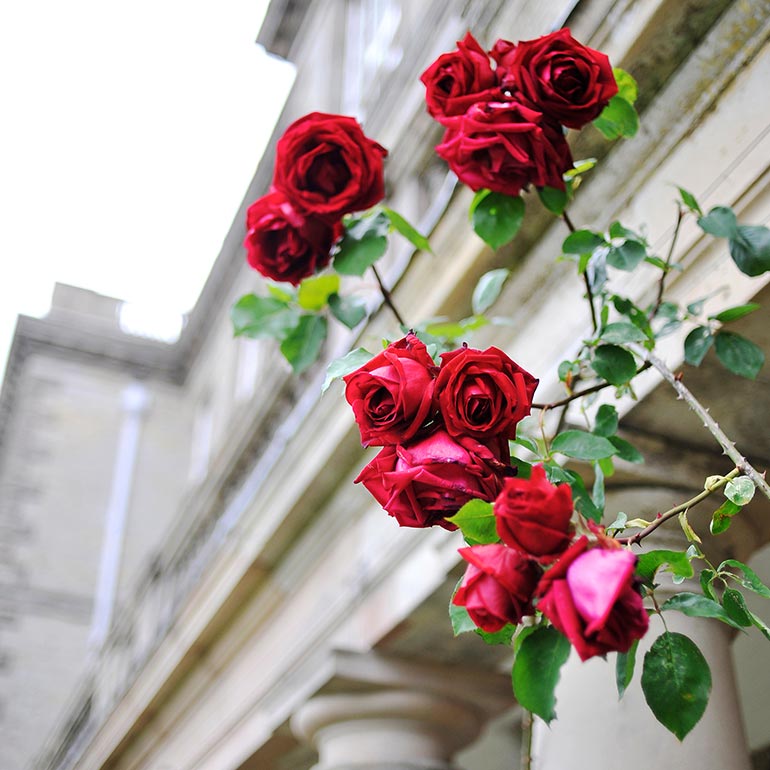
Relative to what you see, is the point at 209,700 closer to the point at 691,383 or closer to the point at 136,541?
the point at 691,383

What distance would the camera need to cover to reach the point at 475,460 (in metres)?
1.01

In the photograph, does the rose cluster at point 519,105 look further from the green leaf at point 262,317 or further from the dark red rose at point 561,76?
the green leaf at point 262,317

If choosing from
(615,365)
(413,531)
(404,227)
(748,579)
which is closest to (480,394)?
(748,579)

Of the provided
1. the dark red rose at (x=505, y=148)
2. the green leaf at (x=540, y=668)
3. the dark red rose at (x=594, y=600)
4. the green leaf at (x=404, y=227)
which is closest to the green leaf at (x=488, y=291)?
the green leaf at (x=404, y=227)

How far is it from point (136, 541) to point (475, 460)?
12.0 meters

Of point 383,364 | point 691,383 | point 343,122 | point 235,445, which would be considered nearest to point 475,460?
point 383,364

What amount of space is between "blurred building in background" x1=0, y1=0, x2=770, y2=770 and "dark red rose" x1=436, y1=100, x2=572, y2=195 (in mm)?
617

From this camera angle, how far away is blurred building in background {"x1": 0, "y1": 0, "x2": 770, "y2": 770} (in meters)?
2.07

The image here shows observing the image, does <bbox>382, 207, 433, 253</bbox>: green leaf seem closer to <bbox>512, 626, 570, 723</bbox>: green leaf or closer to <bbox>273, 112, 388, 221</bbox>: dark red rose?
<bbox>273, 112, 388, 221</bbox>: dark red rose

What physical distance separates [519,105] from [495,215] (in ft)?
0.86

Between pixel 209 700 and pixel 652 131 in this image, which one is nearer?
pixel 652 131

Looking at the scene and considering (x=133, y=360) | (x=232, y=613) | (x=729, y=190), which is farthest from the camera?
(x=133, y=360)

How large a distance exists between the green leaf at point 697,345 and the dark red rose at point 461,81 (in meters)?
0.58

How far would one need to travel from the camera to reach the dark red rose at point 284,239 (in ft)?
5.47
